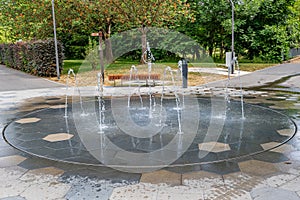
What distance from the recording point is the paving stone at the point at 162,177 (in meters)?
3.45

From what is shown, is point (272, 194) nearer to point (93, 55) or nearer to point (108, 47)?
point (93, 55)

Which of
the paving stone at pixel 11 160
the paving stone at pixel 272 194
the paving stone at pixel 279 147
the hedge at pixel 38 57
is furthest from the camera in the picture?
the hedge at pixel 38 57

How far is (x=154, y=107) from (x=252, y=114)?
2335 mm

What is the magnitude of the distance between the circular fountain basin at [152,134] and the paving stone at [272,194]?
36.8 inches

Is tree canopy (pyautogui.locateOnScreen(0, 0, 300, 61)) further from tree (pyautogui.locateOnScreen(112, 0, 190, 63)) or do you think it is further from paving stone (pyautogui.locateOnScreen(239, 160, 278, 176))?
paving stone (pyautogui.locateOnScreen(239, 160, 278, 176))

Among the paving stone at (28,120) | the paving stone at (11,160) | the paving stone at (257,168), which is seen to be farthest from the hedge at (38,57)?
the paving stone at (257,168)

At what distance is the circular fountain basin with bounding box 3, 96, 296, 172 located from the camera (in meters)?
4.32

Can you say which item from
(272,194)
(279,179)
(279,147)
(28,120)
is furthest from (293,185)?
(28,120)

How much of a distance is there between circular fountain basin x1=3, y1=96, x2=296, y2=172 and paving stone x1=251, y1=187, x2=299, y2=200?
0.93m

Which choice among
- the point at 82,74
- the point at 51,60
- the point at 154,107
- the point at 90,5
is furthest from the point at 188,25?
the point at 154,107

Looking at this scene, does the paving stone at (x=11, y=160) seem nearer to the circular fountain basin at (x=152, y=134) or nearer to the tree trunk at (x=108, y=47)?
the circular fountain basin at (x=152, y=134)

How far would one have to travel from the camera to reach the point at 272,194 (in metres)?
3.09

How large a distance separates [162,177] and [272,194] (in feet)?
3.76

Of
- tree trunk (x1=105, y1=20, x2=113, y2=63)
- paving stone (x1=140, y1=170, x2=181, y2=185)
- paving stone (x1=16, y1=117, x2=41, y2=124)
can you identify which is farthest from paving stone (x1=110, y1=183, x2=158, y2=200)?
tree trunk (x1=105, y1=20, x2=113, y2=63)
